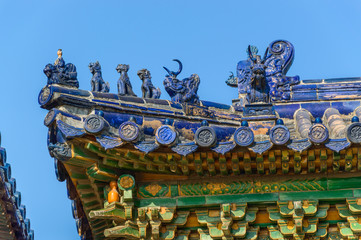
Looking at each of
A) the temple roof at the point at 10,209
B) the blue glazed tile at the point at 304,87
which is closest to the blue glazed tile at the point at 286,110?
the blue glazed tile at the point at 304,87

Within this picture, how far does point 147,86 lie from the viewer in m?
21.6

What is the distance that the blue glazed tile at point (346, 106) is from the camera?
2173cm

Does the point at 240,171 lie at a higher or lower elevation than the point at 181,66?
lower

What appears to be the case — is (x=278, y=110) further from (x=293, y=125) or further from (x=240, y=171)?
(x=240, y=171)

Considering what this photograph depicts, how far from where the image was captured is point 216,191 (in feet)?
66.9

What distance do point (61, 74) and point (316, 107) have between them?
4584mm

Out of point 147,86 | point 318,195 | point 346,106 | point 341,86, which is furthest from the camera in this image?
point 341,86

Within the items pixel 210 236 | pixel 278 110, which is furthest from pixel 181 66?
pixel 210 236

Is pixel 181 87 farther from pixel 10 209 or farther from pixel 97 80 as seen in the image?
pixel 10 209

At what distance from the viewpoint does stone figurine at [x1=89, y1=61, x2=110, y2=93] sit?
2125 cm

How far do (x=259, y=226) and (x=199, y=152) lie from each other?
1588 mm

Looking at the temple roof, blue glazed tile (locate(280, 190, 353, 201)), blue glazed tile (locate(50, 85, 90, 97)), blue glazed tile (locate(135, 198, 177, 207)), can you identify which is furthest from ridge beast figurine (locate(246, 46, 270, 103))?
the temple roof

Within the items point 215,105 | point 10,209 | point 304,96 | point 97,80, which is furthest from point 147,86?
point 10,209

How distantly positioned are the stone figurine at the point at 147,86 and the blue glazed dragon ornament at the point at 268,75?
5.20 ft
